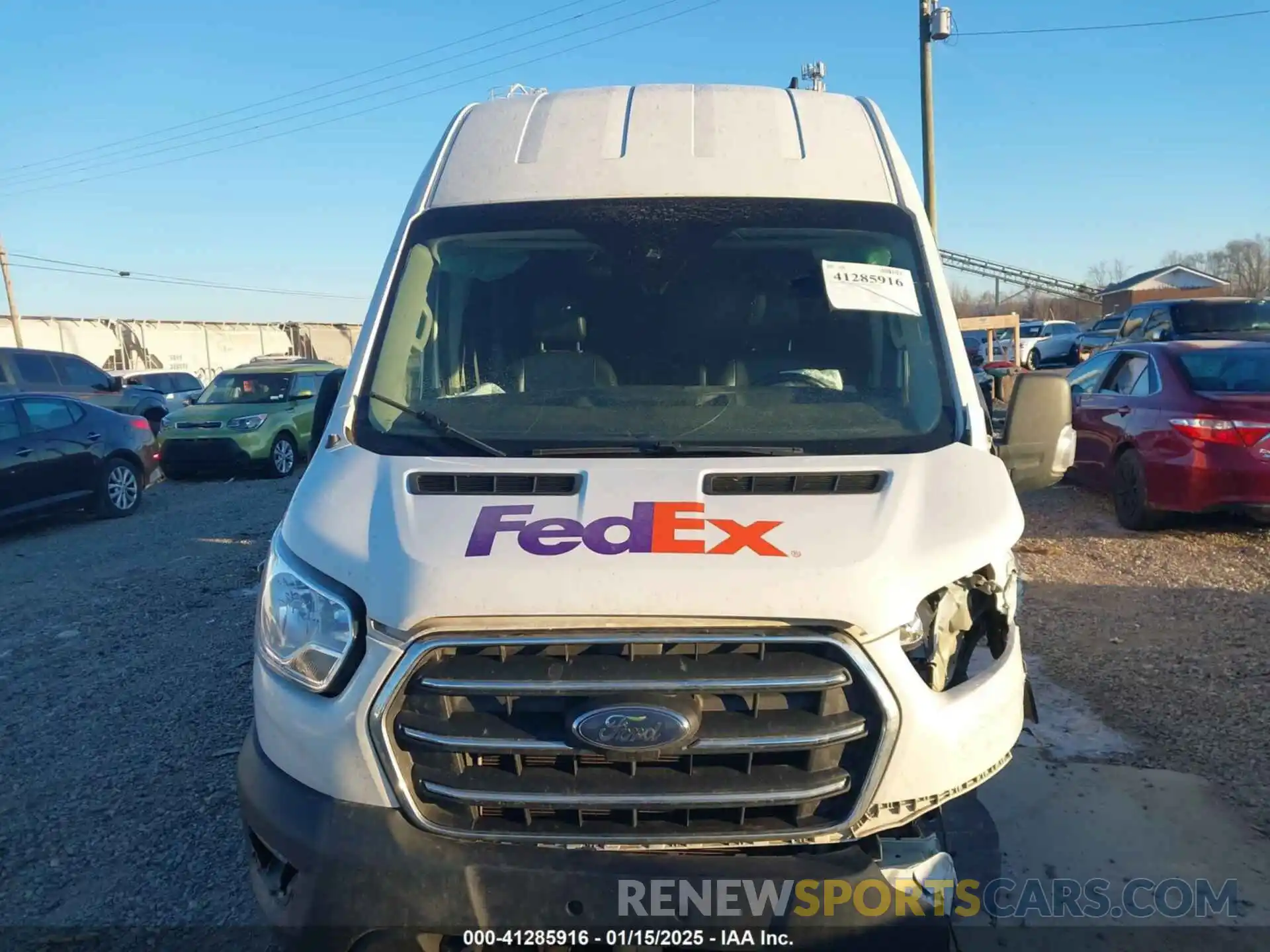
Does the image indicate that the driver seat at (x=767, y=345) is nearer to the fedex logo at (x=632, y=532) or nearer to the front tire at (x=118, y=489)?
the fedex logo at (x=632, y=532)

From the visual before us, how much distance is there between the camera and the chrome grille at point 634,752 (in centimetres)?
219

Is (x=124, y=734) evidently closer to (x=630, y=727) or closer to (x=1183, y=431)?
(x=630, y=727)

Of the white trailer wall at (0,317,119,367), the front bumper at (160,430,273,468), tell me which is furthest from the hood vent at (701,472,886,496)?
the white trailer wall at (0,317,119,367)

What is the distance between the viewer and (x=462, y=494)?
8.36 feet

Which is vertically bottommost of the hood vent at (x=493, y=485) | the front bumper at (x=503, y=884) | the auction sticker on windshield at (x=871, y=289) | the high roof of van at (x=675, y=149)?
the front bumper at (x=503, y=884)

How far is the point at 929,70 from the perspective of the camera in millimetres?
18891

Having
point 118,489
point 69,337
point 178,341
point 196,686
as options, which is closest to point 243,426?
point 118,489

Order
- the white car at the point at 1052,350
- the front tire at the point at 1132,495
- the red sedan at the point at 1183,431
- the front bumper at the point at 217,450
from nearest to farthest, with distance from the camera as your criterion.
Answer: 1. the red sedan at the point at 1183,431
2. the front tire at the point at 1132,495
3. the front bumper at the point at 217,450
4. the white car at the point at 1052,350

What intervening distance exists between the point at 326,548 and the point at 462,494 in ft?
1.22

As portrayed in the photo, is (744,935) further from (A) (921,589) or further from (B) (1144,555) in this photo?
(B) (1144,555)

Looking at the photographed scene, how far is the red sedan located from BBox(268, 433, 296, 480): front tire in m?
10.8

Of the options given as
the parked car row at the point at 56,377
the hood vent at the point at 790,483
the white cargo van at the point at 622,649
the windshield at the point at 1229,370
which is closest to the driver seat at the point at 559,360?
the white cargo van at the point at 622,649

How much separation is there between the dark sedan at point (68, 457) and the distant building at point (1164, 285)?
60301 millimetres

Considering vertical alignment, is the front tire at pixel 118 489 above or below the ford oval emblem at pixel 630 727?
below
